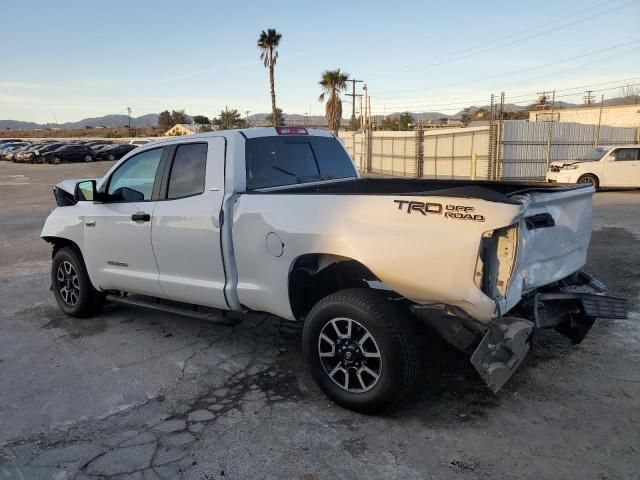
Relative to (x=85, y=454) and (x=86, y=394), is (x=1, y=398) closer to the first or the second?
(x=86, y=394)

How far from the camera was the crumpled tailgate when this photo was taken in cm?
344

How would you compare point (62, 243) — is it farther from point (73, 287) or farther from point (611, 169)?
point (611, 169)

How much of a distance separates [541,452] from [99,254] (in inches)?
169

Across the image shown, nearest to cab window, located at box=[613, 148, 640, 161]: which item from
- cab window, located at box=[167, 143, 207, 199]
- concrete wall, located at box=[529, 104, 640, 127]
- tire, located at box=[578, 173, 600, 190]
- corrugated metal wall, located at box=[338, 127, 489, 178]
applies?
tire, located at box=[578, 173, 600, 190]

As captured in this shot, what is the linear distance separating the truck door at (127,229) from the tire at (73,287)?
0.23 meters

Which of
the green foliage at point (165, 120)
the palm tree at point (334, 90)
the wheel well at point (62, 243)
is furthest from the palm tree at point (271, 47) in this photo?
the green foliage at point (165, 120)

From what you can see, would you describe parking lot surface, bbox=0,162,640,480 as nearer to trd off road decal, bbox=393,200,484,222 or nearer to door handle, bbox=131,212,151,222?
trd off road decal, bbox=393,200,484,222

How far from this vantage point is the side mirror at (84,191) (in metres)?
5.56

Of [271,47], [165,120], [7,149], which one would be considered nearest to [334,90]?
[271,47]

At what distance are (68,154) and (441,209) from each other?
166 feet

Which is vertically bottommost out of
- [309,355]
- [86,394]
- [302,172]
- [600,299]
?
[86,394]

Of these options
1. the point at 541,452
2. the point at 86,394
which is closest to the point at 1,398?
the point at 86,394

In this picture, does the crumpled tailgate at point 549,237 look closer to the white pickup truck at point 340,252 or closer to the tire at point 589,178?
the white pickup truck at point 340,252

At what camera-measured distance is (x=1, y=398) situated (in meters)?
4.10
